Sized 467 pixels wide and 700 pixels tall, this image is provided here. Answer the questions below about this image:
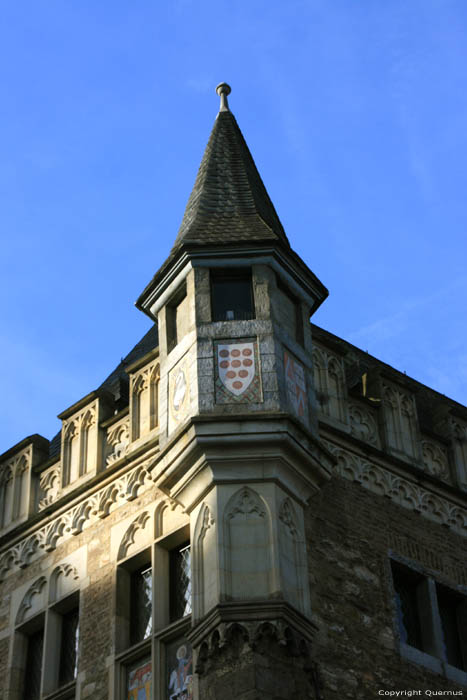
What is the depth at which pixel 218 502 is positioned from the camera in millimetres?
13500

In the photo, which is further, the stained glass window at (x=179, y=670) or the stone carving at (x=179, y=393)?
the stone carving at (x=179, y=393)

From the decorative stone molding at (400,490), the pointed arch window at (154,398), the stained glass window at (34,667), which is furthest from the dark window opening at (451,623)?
the stained glass window at (34,667)

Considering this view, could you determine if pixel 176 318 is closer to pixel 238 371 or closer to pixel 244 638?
pixel 238 371

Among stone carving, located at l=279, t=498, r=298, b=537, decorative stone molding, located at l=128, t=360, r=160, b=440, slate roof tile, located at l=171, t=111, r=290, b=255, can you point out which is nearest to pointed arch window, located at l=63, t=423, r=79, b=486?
decorative stone molding, located at l=128, t=360, r=160, b=440

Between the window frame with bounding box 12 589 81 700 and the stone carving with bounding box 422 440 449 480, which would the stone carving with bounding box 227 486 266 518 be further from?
the stone carving with bounding box 422 440 449 480

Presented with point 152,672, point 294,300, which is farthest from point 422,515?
point 152,672

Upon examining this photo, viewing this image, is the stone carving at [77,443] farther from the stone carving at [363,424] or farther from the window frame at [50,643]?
the stone carving at [363,424]

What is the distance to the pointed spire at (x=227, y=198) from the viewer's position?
50.6 feet

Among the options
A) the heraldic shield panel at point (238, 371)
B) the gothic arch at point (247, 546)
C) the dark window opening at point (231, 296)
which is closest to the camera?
the gothic arch at point (247, 546)

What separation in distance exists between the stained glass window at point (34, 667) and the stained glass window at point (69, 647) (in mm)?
329

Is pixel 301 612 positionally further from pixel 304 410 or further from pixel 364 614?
pixel 304 410

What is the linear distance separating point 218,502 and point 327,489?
163cm

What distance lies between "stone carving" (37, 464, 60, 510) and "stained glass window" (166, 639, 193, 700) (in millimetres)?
3048

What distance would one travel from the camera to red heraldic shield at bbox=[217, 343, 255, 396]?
14.1 m
